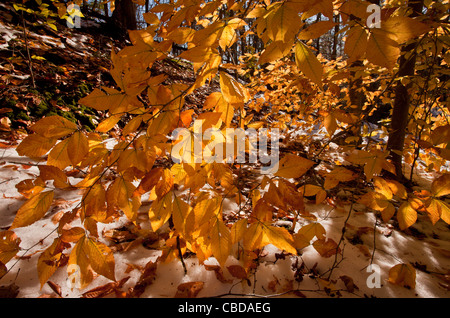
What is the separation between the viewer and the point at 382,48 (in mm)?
411

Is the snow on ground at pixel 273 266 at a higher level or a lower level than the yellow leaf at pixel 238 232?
lower

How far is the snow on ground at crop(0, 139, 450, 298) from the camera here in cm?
103

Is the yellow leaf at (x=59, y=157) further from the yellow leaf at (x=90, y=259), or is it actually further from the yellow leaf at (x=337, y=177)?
the yellow leaf at (x=337, y=177)

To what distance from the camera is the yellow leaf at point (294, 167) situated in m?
0.56

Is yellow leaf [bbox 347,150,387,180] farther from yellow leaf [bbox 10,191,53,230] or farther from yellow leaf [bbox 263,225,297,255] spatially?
yellow leaf [bbox 10,191,53,230]

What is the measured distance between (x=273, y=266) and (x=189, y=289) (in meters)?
0.51

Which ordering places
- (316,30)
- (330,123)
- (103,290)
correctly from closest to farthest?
(316,30) → (330,123) → (103,290)

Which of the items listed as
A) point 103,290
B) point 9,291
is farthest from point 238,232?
point 9,291

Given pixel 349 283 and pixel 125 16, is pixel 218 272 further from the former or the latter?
pixel 125 16

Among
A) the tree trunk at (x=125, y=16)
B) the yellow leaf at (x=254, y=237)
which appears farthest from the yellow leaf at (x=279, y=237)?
the tree trunk at (x=125, y=16)

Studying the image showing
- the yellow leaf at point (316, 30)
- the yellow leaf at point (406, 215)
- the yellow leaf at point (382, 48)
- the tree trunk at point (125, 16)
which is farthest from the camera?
the tree trunk at point (125, 16)

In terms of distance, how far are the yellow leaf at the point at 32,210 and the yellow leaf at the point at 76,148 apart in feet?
0.46

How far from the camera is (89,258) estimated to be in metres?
0.55
